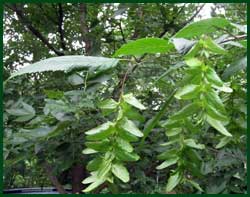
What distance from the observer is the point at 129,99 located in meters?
0.60

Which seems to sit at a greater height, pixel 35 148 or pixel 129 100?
pixel 129 100

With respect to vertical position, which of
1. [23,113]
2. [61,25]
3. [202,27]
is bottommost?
[23,113]

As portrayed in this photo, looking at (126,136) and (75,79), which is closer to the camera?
(126,136)

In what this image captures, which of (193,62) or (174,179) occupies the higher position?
(193,62)

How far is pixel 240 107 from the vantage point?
2.29ft

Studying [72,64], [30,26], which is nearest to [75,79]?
[72,64]

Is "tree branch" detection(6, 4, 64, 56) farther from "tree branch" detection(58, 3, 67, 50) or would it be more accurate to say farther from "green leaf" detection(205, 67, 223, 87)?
"green leaf" detection(205, 67, 223, 87)

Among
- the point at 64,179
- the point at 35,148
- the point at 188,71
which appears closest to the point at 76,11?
the point at 64,179

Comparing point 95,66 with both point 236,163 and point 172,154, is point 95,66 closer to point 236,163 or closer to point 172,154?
point 172,154

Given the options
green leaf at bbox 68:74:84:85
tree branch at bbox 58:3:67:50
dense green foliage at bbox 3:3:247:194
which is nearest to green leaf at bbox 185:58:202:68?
dense green foliage at bbox 3:3:247:194

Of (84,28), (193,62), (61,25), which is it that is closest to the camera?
(193,62)

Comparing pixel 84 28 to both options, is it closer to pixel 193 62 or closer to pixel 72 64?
pixel 72 64

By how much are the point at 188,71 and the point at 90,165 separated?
0.21 m

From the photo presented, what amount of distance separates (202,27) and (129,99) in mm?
140
